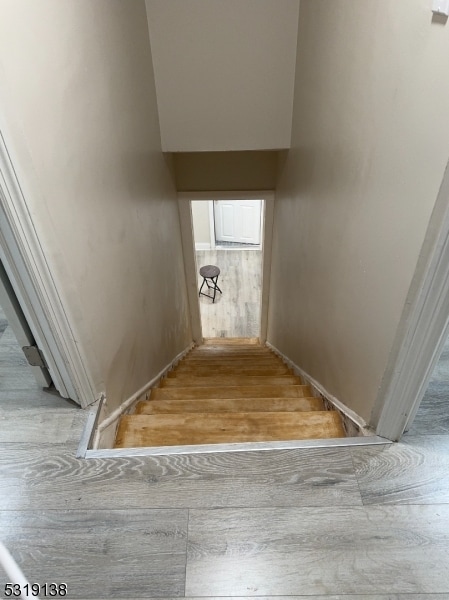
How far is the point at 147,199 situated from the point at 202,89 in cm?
90

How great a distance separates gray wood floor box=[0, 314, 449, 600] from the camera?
114 cm

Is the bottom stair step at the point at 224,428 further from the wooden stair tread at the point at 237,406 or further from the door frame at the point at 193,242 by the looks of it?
the door frame at the point at 193,242

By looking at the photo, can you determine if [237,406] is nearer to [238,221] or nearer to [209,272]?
[209,272]

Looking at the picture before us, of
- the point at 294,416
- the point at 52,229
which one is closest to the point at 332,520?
the point at 294,416

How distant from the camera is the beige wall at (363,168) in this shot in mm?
933

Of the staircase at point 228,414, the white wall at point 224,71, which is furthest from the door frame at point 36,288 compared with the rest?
the white wall at point 224,71

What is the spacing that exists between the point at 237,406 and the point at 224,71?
207 centimetres

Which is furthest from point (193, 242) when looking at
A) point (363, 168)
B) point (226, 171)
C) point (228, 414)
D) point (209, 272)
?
point (363, 168)

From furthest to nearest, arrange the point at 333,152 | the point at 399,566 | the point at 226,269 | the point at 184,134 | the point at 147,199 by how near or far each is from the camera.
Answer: the point at 226,269 → the point at 184,134 → the point at 147,199 → the point at 333,152 → the point at 399,566

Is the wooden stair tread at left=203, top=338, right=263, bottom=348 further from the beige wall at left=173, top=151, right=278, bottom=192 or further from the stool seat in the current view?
the beige wall at left=173, top=151, right=278, bottom=192

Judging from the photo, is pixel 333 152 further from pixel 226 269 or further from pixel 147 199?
pixel 226 269

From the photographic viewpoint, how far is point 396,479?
135 centimetres

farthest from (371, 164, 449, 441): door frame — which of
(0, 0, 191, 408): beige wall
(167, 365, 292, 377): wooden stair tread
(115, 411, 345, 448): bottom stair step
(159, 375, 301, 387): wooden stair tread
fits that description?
(167, 365, 292, 377): wooden stair tread

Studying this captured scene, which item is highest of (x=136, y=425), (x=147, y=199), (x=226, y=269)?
(x=147, y=199)
